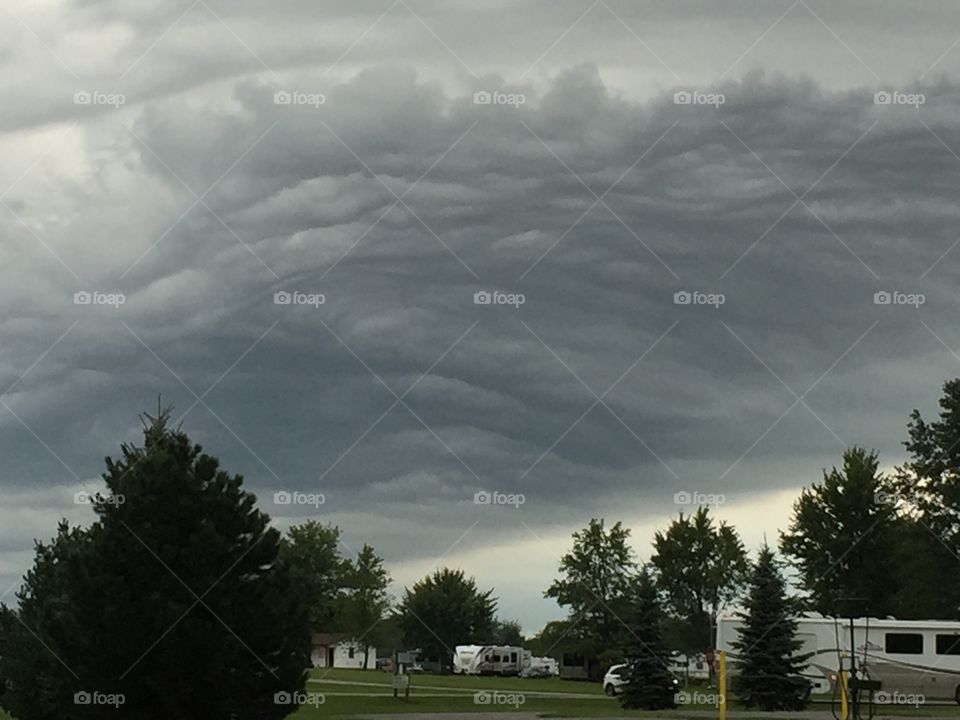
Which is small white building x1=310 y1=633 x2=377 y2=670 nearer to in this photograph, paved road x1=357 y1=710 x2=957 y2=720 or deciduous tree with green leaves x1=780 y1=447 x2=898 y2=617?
deciduous tree with green leaves x1=780 y1=447 x2=898 y2=617

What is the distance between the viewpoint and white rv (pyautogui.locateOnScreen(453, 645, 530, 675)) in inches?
4099

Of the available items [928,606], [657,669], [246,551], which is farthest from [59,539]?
[928,606]

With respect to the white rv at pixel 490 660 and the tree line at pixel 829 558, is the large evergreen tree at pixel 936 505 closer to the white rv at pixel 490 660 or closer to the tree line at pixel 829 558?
the tree line at pixel 829 558

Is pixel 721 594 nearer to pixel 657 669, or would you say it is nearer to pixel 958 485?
pixel 958 485

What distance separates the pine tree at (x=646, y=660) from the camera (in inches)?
2029

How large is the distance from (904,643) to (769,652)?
661 centimetres

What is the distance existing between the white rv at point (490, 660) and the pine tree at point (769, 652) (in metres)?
50.8

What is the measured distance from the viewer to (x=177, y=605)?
2641cm

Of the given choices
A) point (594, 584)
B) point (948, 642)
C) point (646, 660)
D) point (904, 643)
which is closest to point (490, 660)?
point (594, 584)

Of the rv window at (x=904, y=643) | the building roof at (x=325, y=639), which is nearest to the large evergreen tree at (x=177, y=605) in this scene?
the rv window at (x=904, y=643)

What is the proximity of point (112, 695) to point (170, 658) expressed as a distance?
130 cm

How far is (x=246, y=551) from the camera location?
90.9 ft

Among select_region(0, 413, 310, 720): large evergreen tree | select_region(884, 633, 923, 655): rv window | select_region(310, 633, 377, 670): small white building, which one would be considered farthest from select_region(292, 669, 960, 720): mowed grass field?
select_region(310, 633, 377, 670): small white building

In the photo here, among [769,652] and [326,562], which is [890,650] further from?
[326,562]
